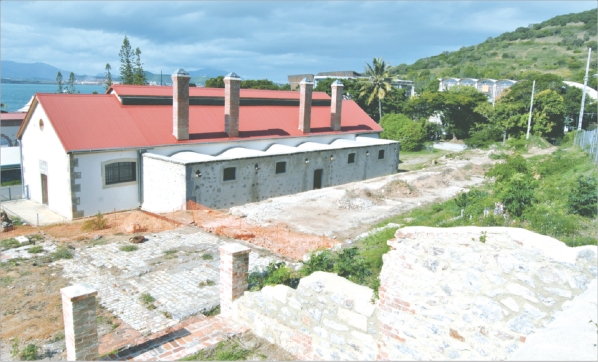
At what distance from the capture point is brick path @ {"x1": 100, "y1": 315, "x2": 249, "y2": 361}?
23.3 ft

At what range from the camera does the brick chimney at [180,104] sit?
21.9 m

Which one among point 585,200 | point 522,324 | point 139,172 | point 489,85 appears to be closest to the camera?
point 522,324

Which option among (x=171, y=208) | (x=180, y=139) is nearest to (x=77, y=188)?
(x=171, y=208)

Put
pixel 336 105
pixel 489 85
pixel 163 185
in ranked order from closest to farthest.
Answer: pixel 163 185 → pixel 336 105 → pixel 489 85

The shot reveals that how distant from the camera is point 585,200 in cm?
885

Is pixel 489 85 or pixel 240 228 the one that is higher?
pixel 489 85

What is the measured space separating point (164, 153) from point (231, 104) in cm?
484

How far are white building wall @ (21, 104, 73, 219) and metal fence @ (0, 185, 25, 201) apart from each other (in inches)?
45.0

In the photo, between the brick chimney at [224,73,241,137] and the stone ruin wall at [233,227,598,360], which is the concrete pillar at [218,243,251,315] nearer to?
the stone ruin wall at [233,227,598,360]

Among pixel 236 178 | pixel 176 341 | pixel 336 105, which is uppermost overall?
pixel 336 105

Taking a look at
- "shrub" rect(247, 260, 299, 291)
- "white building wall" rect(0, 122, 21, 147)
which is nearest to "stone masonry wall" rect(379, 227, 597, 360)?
"shrub" rect(247, 260, 299, 291)

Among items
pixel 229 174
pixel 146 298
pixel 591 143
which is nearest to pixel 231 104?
pixel 229 174

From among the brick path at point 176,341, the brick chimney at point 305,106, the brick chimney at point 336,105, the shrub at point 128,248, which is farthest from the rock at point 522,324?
the brick chimney at point 336,105

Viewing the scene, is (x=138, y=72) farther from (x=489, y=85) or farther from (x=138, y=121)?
(x=489, y=85)
